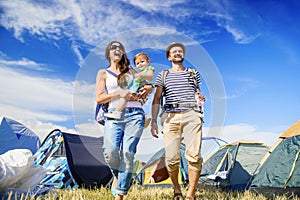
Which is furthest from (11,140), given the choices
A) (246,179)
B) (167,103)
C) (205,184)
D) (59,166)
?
(167,103)

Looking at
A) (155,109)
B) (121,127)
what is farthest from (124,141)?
(155,109)

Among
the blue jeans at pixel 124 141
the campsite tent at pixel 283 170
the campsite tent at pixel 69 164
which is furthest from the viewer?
the campsite tent at pixel 69 164

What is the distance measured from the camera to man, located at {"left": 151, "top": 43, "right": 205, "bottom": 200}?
3311 mm

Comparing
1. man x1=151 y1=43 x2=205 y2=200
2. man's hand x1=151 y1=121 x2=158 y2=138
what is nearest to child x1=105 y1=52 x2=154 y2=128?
man's hand x1=151 y1=121 x2=158 y2=138

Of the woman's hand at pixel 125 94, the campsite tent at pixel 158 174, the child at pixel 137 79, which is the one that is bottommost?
the campsite tent at pixel 158 174

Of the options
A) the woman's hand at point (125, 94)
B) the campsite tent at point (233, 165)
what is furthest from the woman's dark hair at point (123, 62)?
the campsite tent at point (233, 165)

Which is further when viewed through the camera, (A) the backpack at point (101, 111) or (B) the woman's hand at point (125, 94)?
(A) the backpack at point (101, 111)

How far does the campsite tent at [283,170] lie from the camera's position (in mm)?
4316

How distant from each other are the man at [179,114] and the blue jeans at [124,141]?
1.32ft

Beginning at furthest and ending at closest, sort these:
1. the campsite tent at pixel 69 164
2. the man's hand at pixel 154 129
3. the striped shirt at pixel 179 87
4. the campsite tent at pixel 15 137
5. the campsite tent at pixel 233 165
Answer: the campsite tent at pixel 15 137, the campsite tent at pixel 233 165, the campsite tent at pixel 69 164, the striped shirt at pixel 179 87, the man's hand at pixel 154 129

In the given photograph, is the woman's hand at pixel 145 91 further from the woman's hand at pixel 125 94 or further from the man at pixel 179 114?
the man at pixel 179 114

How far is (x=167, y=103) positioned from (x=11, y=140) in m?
6.98

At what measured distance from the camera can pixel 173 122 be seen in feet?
11.2

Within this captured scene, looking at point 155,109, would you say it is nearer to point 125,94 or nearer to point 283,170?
point 125,94
